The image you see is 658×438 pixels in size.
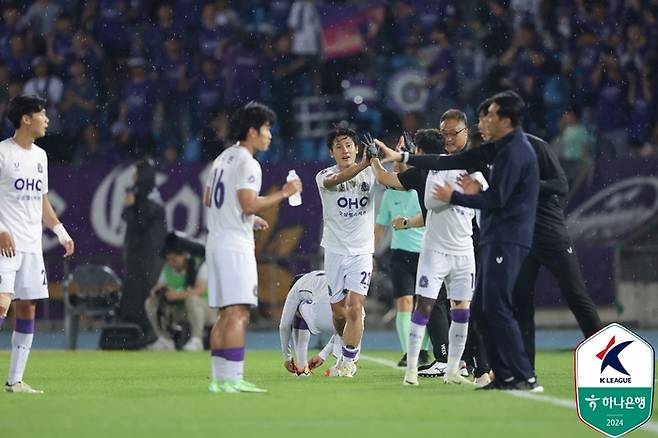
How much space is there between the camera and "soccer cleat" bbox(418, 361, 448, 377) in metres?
13.5

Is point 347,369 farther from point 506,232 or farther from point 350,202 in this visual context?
point 506,232

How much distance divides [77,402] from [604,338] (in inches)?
154

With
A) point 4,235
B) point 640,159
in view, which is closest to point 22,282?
point 4,235

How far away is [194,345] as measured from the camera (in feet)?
63.8

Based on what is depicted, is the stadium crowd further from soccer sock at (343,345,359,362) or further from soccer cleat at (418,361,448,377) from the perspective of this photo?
soccer sock at (343,345,359,362)

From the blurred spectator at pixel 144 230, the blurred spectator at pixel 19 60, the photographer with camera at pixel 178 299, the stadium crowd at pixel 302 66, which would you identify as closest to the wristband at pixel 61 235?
the photographer with camera at pixel 178 299

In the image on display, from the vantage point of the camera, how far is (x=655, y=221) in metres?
21.0

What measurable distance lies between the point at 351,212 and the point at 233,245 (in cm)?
291

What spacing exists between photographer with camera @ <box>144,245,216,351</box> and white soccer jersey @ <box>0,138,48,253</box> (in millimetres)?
8122

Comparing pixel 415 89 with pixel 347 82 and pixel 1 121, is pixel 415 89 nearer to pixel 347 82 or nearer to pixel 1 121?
pixel 347 82

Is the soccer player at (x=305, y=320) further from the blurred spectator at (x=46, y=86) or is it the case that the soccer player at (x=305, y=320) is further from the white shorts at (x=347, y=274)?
the blurred spectator at (x=46, y=86)

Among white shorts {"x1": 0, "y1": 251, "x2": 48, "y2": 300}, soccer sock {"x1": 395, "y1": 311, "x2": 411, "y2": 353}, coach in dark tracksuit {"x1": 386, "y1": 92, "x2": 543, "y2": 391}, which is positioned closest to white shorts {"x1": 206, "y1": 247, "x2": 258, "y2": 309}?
coach in dark tracksuit {"x1": 386, "y1": 92, "x2": 543, "y2": 391}

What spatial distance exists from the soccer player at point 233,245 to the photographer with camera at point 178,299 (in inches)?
352

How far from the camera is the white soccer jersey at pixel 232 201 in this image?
10.4 m
